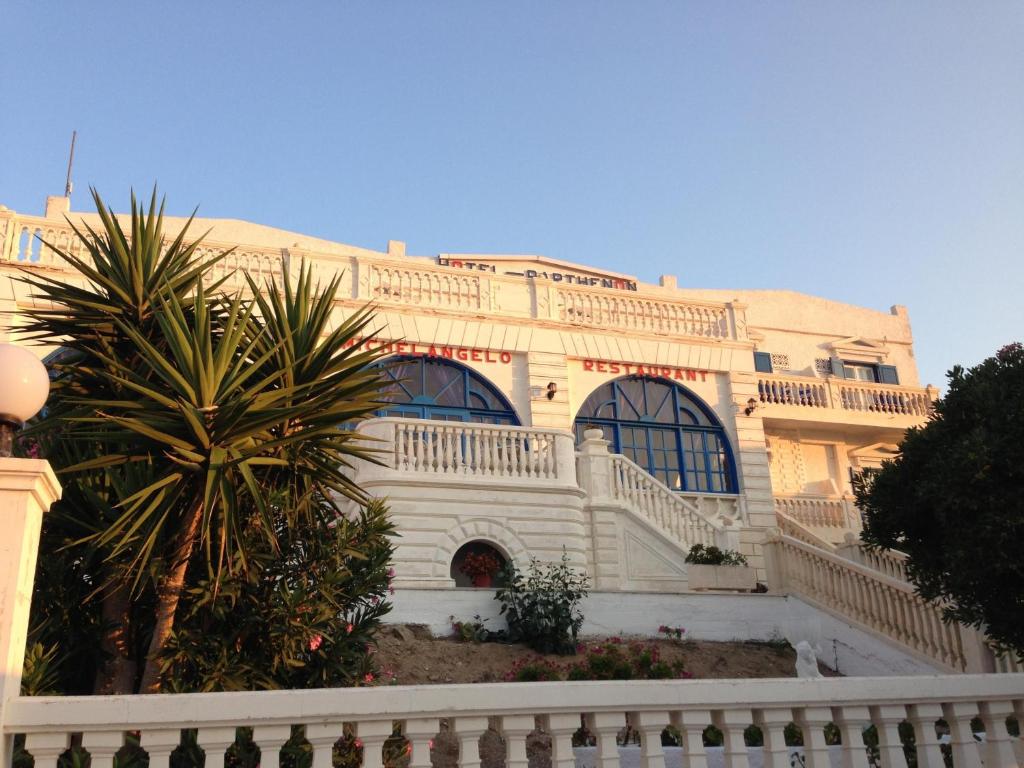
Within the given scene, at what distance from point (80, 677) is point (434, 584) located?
786 centimetres

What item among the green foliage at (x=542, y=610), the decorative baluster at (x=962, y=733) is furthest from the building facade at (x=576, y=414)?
the decorative baluster at (x=962, y=733)

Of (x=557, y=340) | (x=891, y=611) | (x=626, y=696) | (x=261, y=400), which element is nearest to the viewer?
(x=626, y=696)

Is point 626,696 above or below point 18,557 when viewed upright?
below

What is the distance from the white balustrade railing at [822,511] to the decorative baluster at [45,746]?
64.8 feet

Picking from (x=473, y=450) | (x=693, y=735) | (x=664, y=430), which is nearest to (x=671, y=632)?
(x=473, y=450)

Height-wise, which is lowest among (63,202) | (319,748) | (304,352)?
(319,748)

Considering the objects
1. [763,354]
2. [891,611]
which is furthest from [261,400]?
[763,354]

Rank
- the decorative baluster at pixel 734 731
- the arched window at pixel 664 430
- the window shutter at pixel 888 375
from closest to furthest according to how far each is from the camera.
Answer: the decorative baluster at pixel 734 731, the arched window at pixel 664 430, the window shutter at pixel 888 375

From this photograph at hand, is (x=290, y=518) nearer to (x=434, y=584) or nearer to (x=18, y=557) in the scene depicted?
(x=18, y=557)

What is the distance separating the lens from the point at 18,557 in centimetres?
396

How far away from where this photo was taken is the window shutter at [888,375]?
2949cm

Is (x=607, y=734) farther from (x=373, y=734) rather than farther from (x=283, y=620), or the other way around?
(x=283, y=620)

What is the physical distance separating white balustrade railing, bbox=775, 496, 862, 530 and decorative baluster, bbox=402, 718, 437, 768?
18.9 m

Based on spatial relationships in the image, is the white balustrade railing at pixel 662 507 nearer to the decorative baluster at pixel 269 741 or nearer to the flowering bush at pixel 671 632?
the flowering bush at pixel 671 632
